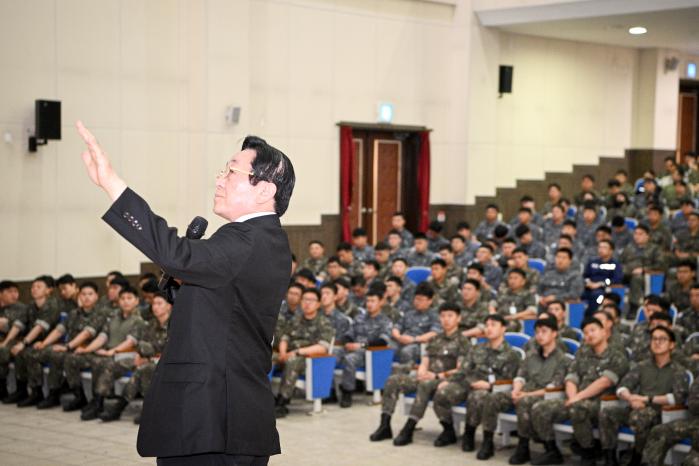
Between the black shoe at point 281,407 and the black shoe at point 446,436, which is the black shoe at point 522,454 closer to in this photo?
the black shoe at point 446,436

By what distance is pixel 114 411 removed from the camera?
8.61 meters

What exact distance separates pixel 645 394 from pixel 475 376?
53.2 inches

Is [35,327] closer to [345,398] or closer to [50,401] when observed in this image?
[50,401]

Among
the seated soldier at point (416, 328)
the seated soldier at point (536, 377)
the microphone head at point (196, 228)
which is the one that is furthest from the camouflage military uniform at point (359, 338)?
the microphone head at point (196, 228)

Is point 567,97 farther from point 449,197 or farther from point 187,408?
point 187,408

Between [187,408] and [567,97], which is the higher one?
[567,97]

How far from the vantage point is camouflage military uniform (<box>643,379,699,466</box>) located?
6418mm

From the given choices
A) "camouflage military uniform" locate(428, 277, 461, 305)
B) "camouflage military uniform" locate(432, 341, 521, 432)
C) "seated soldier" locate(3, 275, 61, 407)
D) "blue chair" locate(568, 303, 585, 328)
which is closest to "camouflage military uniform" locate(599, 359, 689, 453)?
"camouflage military uniform" locate(432, 341, 521, 432)

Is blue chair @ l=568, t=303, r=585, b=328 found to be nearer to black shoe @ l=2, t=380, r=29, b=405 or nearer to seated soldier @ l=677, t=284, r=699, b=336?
seated soldier @ l=677, t=284, r=699, b=336

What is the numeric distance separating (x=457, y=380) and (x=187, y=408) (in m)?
5.44

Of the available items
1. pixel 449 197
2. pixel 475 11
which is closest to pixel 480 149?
pixel 449 197

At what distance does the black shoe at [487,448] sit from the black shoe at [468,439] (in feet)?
0.63

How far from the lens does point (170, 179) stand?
40.1 ft

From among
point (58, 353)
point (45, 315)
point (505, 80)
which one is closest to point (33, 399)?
point (58, 353)
